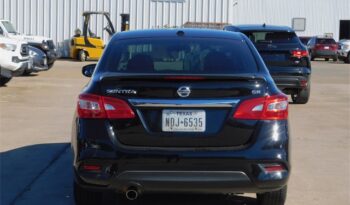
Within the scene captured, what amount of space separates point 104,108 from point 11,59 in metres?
12.2

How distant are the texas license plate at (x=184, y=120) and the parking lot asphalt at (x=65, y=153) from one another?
1.42 meters

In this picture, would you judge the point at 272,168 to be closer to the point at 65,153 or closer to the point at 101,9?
the point at 65,153

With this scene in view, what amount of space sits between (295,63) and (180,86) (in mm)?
8634

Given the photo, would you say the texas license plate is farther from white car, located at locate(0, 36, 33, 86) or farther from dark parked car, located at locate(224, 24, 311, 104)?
white car, located at locate(0, 36, 33, 86)

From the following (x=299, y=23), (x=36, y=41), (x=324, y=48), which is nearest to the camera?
(x=36, y=41)

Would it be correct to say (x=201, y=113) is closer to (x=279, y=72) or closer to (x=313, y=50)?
(x=279, y=72)

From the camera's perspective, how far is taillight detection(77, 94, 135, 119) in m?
4.59

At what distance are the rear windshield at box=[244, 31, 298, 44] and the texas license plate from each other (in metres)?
8.26

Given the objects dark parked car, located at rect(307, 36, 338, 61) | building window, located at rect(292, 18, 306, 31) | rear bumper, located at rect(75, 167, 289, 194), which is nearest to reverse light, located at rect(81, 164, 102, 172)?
rear bumper, located at rect(75, 167, 289, 194)

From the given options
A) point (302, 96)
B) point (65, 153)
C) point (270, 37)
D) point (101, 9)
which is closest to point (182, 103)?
point (65, 153)

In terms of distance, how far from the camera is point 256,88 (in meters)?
4.68

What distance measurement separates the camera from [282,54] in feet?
41.9

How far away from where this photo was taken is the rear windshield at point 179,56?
16.8 feet

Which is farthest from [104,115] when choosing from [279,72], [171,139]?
[279,72]
